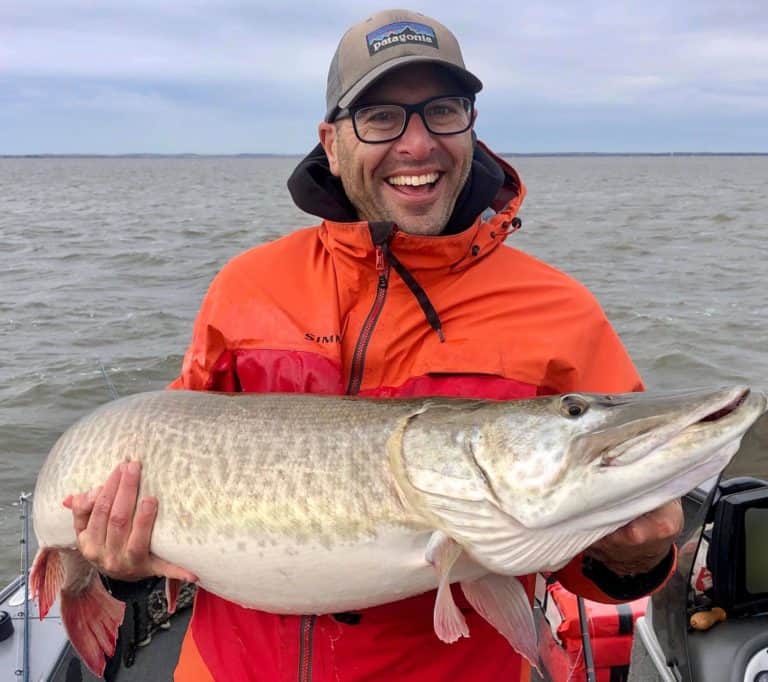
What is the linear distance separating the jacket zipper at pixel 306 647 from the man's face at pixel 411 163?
4.00ft

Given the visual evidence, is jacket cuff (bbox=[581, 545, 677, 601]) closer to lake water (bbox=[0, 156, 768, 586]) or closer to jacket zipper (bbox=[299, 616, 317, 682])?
jacket zipper (bbox=[299, 616, 317, 682])

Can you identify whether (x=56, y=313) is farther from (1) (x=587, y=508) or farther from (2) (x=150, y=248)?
(1) (x=587, y=508)

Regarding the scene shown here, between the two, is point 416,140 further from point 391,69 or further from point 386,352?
point 386,352

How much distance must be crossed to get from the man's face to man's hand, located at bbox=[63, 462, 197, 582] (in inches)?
43.9

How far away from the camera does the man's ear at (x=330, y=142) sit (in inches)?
106

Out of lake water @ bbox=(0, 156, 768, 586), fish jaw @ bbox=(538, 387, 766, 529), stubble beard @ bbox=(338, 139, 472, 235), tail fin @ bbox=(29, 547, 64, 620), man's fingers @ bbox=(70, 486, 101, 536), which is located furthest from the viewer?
lake water @ bbox=(0, 156, 768, 586)

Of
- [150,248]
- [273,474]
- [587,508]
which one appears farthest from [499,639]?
[150,248]

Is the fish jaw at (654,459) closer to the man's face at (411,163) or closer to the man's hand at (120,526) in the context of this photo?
the man's face at (411,163)

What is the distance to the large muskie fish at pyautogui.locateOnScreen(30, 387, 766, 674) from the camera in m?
1.87

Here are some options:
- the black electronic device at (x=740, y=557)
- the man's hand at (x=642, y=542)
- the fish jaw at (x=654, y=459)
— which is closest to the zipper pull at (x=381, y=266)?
the fish jaw at (x=654, y=459)

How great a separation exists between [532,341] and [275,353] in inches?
30.6

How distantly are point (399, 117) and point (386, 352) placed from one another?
0.74 meters

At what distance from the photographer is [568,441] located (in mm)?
1964

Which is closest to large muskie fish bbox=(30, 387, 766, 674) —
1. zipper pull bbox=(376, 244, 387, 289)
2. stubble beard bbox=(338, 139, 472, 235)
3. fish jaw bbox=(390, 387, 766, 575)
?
fish jaw bbox=(390, 387, 766, 575)
